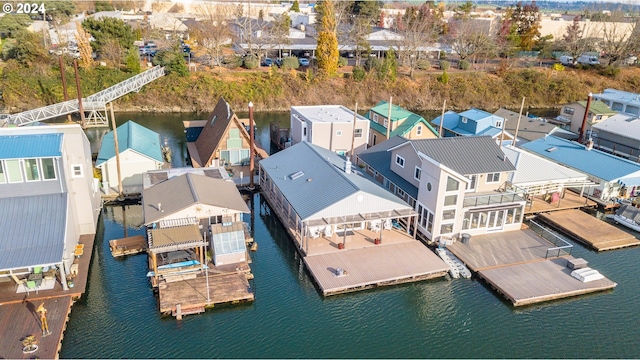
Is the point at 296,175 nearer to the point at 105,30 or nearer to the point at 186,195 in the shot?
the point at 186,195

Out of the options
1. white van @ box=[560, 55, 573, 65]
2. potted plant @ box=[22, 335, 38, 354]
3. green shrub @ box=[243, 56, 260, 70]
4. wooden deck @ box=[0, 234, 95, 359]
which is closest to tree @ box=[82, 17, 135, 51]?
green shrub @ box=[243, 56, 260, 70]

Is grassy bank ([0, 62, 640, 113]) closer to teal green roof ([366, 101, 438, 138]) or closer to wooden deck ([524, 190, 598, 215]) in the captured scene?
teal green roof ([366, 101, 438, 138])

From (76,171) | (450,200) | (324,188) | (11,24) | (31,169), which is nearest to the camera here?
(31,169)

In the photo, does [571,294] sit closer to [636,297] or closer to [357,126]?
[636,297]

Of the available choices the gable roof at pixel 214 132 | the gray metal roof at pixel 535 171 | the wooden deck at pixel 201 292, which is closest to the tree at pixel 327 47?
the gable roof at pixel 214 132

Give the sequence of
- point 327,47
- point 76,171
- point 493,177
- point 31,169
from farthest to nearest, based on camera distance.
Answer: point 327,47 < point 493,177 < point 76,171 < point 31,169

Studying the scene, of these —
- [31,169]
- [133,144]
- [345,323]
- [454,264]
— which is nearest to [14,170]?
[31,169]
